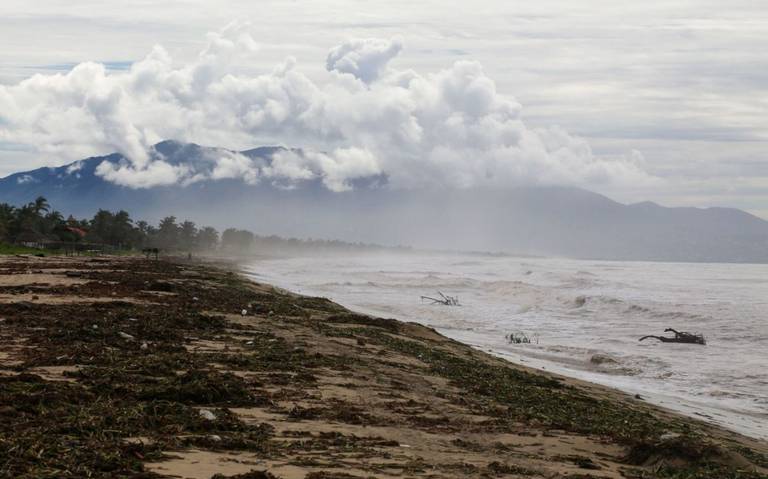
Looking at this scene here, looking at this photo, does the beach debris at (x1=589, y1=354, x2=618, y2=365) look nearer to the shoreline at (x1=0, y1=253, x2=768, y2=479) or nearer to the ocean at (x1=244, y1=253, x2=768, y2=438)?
the ocean at (x1=244, y1=253, x2=768, y2=438)

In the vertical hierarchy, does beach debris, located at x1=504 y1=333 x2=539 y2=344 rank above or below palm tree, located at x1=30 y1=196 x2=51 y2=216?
below

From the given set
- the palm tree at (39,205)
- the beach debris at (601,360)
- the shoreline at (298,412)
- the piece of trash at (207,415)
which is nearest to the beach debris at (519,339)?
the beach debris at (601,360)

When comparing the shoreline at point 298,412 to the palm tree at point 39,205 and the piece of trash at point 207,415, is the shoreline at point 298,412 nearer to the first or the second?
the piece of trash at point 207,415

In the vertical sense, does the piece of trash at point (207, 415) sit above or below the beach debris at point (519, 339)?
above

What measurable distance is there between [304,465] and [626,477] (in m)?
3.92

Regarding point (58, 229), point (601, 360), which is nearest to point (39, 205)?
point (58, 229)

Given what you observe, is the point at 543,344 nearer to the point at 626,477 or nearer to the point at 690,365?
the point at 690,365

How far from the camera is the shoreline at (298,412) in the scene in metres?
8.49

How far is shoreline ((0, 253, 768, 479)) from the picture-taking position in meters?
8.49

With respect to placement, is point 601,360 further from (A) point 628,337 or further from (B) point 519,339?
(A) point 628,337

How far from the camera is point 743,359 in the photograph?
28.0m

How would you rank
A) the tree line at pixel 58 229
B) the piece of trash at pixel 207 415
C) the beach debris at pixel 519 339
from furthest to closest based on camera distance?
the tree line at pixel 58 229, the beach debris at pixel 519 339, the piece of trash at pixel 207 415

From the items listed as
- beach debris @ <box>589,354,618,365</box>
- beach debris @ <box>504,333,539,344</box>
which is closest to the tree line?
beach debris @ <box>504,333,539,344</box>

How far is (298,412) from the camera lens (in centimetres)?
1116
